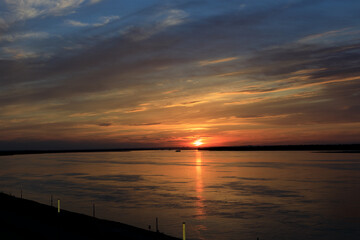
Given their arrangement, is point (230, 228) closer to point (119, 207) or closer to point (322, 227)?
point (322, 227)

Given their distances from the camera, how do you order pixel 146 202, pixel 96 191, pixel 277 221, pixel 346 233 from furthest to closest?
1. pixel 96 191
2. pixel 146 202
3. pixel 277 221
4. pixel 346 233

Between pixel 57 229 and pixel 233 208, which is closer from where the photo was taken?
pixel 57 229

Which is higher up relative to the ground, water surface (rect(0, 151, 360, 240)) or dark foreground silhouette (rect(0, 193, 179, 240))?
dark foreground silhouette (rect(0, 193, 179, 240))

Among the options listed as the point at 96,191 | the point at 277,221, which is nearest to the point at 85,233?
the point at 277,221

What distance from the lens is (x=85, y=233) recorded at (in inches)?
824

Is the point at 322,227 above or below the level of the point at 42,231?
below

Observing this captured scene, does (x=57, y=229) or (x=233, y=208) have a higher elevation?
(x=57, y=229)

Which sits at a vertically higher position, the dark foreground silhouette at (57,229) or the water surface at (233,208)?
the dark foreground silhouette at (57,229)

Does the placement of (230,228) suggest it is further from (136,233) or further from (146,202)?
(146,202)

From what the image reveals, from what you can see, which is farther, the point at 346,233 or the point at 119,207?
the point at 119,207

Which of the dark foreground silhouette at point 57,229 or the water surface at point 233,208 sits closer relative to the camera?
the dark foreground silhouette at point 57,229

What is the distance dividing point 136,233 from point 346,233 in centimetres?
1736

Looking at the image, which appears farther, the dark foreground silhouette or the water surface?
the water surface

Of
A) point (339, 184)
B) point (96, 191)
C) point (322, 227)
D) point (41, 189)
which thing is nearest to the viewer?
point (322, 227)
